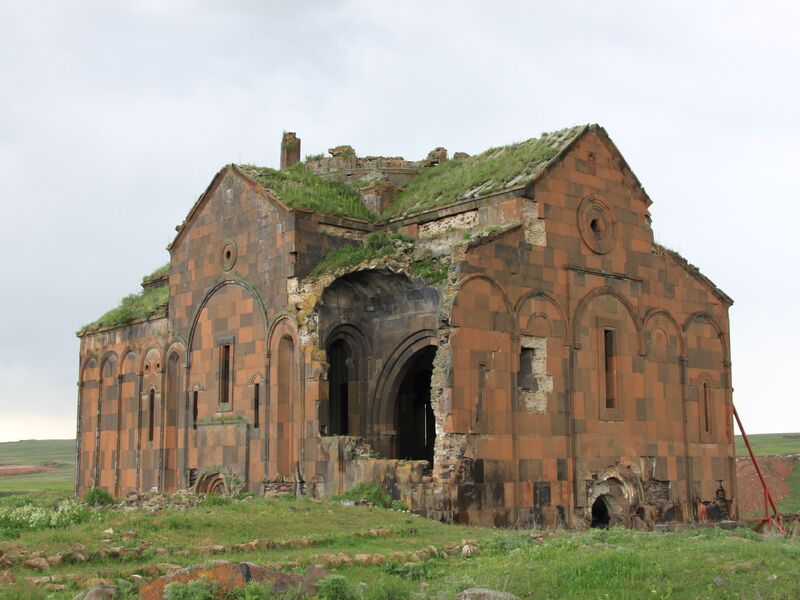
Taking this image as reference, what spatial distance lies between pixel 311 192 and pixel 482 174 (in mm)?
4164

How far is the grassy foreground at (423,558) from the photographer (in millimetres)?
9914

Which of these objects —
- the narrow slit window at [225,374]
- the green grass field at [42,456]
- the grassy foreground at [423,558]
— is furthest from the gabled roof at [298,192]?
the green grass field at [42,456]

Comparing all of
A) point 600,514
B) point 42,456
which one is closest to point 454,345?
point 600,514

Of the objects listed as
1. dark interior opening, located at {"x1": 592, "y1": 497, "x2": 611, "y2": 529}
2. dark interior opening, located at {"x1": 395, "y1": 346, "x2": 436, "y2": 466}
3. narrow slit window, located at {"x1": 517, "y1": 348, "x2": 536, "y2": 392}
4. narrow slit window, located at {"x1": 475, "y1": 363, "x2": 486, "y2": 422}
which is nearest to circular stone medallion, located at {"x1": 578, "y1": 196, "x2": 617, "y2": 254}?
narrow slit window, located at {"x1": 517, "y1": 348, "x2": 536, "y2": 392}

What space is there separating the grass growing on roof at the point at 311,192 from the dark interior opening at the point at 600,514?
8453 mm

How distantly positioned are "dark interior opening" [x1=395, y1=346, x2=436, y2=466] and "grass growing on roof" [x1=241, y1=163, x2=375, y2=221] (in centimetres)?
388

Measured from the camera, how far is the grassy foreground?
9914 mm

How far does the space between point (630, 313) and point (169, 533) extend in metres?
13.0

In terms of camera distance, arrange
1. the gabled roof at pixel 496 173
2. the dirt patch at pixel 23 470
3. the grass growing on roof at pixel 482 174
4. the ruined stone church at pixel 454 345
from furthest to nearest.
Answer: the dirt patch at pixel 23 470 < the grass growing on roof at pixel 482 174 < the gabled roof at pixel 496 173 < the ruined stone church at pixel 454 345

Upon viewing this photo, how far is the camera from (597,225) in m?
22.4

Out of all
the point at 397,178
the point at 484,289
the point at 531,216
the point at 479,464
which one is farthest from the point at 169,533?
the point at 397,178

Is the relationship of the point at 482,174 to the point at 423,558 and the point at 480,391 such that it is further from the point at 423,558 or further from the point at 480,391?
the point at 423,558

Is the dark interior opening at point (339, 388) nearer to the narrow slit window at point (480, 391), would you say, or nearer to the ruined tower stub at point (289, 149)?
the narrow slit window at point (480, 391)

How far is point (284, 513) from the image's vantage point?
49.9 feet
